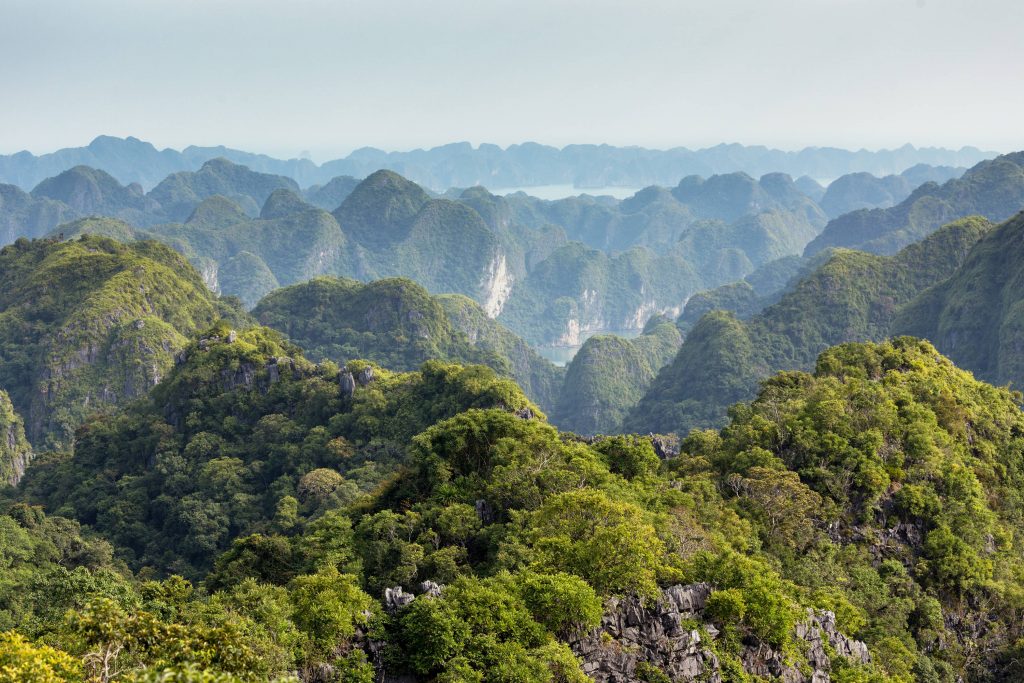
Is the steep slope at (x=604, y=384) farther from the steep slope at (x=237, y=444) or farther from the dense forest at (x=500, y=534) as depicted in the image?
the dense forest at (x=500, y=534)

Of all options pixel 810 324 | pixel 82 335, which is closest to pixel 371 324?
pixel 82 335

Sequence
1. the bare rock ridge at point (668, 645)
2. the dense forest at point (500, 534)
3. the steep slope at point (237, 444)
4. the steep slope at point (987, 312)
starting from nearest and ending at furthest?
the dense forest at point (500, 534), the bare rock ridge at point (668, 645), the steep slope at point (237, 444), the steep slope at point (987, 312)

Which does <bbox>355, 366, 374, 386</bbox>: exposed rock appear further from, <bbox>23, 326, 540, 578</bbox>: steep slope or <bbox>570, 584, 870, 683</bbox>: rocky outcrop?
<bbox>570, 584, 870, 683</bbox>: rocky outcrop

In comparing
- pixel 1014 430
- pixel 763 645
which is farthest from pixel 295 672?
pixel 1014 430

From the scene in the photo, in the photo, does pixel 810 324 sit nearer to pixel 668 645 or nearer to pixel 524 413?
pixel 524 413

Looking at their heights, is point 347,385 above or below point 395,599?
below

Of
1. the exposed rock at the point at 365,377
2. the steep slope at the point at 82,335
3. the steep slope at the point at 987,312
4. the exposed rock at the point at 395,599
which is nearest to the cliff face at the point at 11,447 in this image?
the steep slope at the point at 82,335
